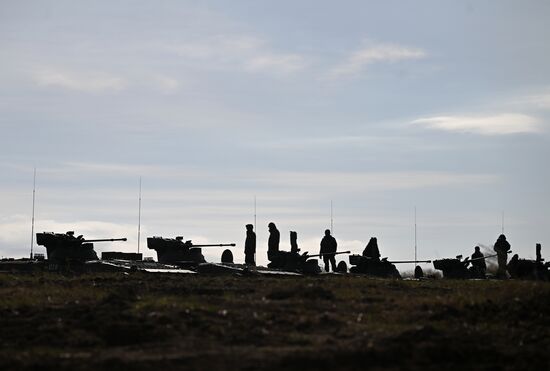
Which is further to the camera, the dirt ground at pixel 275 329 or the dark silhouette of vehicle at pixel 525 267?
the dark silhouette of vehicle at pixel 525 267

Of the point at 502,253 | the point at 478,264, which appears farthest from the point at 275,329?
the point at 478,264

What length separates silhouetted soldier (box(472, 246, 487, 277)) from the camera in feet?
158

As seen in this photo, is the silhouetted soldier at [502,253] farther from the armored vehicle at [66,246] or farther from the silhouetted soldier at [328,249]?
the armored vehicle at [66,246]

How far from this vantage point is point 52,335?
21.4 meters

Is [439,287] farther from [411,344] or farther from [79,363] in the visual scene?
[79,363]

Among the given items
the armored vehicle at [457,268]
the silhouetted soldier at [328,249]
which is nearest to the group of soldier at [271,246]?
the silhouetted soldier at [328,249]

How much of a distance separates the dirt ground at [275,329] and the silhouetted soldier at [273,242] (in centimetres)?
1864

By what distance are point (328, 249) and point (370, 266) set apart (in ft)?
6.22

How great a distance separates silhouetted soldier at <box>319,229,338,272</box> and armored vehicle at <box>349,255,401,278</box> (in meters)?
0.78

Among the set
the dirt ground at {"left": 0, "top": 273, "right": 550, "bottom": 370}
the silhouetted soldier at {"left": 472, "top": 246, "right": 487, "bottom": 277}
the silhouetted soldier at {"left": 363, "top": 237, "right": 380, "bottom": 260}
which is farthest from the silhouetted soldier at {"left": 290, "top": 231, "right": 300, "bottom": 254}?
the dirt ground at {"left": 0, "top": 273, "right": 550, "bottom": 370}

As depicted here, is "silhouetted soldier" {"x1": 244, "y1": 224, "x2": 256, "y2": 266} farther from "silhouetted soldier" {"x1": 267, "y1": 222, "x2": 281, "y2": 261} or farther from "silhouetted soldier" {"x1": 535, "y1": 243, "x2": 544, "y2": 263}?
"silhouetted soldier" {"x1": 535, "y1": 243, "x2": 544, "y2": 263}

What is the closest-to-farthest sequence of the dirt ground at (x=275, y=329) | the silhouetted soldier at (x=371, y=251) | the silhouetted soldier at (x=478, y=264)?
the dirt ground at (x=275, y=329), the silhouetted soldier at (x=478, y=264), the silhouetted soldier at (x=371, y=251)

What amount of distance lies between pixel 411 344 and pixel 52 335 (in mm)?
6467

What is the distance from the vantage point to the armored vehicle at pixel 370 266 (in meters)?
49.0
